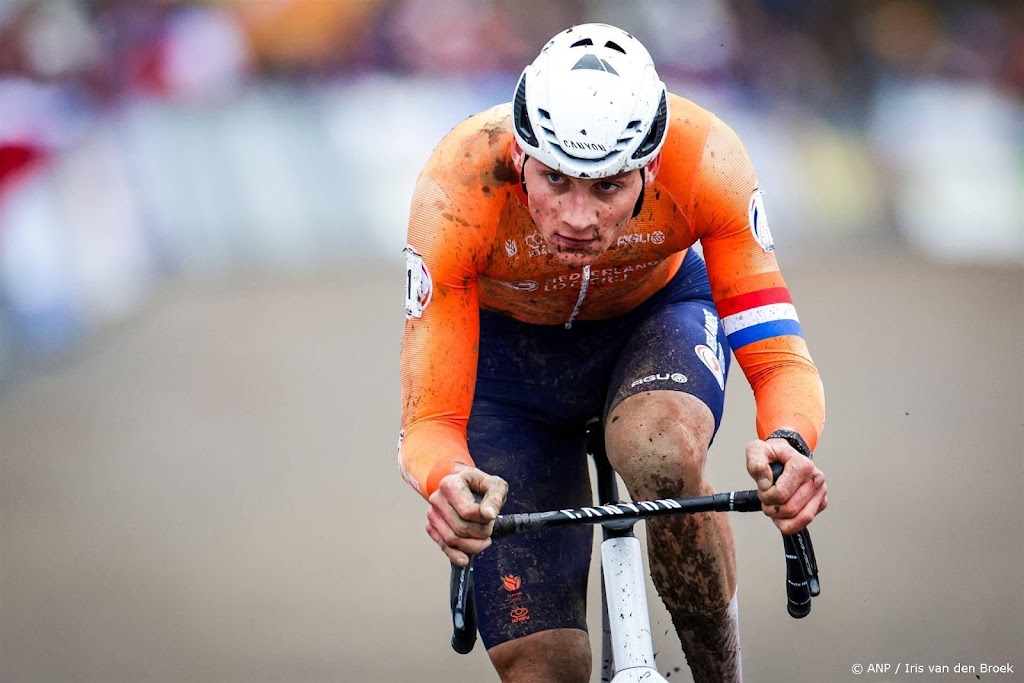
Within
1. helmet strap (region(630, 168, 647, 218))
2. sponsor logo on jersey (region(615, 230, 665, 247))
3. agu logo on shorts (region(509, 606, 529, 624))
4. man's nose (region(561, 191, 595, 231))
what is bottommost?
agu logo on shorts (region(509, 606, 529, 624))

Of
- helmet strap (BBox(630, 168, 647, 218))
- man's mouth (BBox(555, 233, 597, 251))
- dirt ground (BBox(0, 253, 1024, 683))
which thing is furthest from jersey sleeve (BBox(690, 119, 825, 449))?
dirt ground (BBox(0, 253, 1024, 683))

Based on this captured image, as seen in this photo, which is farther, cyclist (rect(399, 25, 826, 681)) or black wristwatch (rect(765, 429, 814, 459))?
cyclist (rect(399, 25, 826, 681))

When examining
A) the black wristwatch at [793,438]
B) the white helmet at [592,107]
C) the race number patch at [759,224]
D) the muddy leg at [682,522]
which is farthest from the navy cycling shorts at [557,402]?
the white helmet at [592,107]

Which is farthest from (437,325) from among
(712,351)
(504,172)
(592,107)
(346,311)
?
(346,311)

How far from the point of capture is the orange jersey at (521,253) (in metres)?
3.57

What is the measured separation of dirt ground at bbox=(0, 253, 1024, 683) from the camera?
5.52 metres

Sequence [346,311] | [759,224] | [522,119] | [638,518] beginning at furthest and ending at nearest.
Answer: [346,311]
[759,224]
[522,119]
[638,518]

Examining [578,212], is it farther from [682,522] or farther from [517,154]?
[682,522]

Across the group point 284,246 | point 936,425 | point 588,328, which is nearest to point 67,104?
point 284,246

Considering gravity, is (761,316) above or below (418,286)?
below

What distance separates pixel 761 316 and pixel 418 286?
2.84 ft

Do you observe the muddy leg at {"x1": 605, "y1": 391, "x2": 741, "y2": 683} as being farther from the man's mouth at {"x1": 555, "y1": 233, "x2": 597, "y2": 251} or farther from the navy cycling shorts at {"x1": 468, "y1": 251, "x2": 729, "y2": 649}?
the man's mouth at {"x1": 555, "y1": 233, "x2": 597, "y2": 251}

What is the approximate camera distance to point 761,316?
363 centimetres

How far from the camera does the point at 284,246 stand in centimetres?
1015
